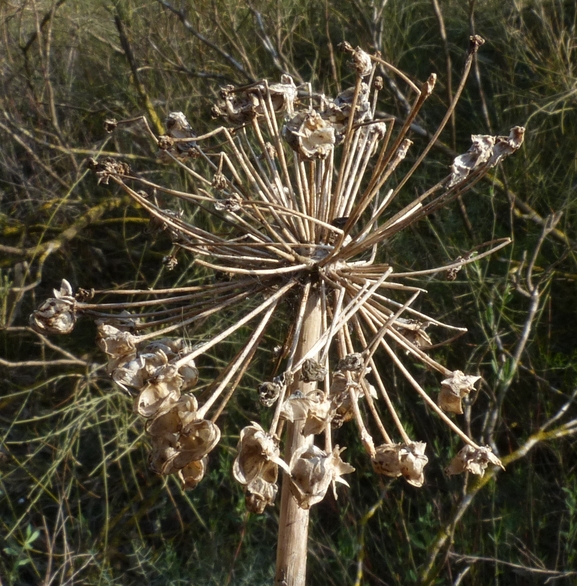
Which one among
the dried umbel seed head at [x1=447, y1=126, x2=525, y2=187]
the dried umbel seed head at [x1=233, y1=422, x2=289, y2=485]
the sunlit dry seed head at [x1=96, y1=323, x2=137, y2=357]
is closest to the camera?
the dried umbel seed head at [x1=233, y1=422, x2=289, y2=485]

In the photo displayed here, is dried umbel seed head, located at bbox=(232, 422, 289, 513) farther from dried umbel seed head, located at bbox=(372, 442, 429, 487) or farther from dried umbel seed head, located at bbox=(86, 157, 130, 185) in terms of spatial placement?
dried umbel seed head, located at bbox=(86, 157, 130, 185)

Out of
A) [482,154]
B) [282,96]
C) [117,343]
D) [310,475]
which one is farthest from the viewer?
[282,96]

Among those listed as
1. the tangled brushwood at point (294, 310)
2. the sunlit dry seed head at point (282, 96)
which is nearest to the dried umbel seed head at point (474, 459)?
the tangled brushwood at point (294, 310)

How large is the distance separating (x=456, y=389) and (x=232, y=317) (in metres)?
1.49

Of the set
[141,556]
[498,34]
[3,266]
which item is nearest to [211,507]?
[141,556]

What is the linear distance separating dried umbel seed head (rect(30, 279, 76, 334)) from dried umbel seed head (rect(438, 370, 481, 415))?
53 centimetres

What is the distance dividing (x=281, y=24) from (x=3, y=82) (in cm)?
129

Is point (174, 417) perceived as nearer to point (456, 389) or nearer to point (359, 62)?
point (456, 389)

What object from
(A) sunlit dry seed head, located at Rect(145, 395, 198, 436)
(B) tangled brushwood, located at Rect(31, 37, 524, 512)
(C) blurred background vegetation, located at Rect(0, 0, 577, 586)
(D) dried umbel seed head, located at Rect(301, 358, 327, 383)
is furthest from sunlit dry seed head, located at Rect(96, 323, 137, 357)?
(C) blurred background vegetation, located at Rect(0, 0, 577, 586)

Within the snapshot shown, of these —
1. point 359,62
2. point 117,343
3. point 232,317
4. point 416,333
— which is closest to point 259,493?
point 117,343

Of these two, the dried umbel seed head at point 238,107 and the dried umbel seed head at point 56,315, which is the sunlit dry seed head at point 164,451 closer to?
the dried umbel seed head at point 56,315

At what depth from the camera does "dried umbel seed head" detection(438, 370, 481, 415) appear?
89cm

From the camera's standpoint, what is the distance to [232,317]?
232 cm

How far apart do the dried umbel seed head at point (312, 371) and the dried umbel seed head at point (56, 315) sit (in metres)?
0.33
